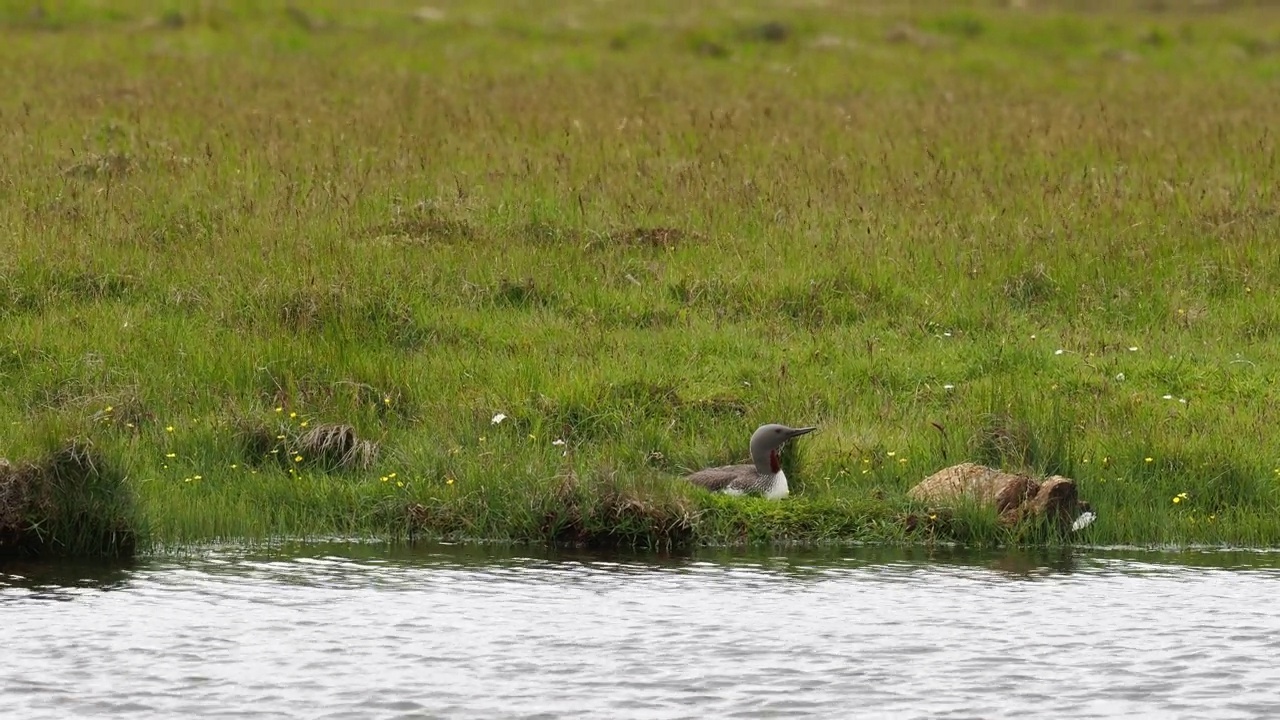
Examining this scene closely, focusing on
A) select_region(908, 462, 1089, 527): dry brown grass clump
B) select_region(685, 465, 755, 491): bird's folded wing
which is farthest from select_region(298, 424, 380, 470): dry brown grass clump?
select_region(908, 462, 1089, 527): dry brown grass clump

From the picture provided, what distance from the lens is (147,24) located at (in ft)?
111

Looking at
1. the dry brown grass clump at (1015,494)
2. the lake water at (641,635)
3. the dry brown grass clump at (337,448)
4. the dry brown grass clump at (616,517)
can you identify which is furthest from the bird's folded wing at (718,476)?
the dry brown grass clump at (337,448)

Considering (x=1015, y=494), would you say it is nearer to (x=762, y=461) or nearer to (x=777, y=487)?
(x=777, y=487)

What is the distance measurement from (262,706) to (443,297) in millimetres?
8029

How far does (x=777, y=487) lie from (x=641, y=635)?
9.17 ft

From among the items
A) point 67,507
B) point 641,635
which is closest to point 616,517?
point 641,635

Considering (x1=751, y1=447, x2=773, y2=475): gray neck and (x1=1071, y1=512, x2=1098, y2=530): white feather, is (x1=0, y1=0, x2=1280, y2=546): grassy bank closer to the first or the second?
(x1=1071, y1=512, x2=1098, y2=530): white feather

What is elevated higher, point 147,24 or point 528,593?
point 147,24

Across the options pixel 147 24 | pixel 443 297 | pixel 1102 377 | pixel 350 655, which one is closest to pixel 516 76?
pixel 147 24

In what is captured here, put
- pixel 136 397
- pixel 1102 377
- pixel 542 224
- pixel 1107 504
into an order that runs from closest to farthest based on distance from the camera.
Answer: pixel 1107 504 < pixel 136 397 < pixel 1102 377 < pixel 542 224

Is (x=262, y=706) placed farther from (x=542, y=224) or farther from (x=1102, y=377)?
(x=542, y=224)

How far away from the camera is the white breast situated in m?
12.1

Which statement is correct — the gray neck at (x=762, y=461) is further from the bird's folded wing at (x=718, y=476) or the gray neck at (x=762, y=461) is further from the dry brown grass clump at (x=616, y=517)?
the dry brown grass clump at (x=616, y=517)

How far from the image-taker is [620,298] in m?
16.1
